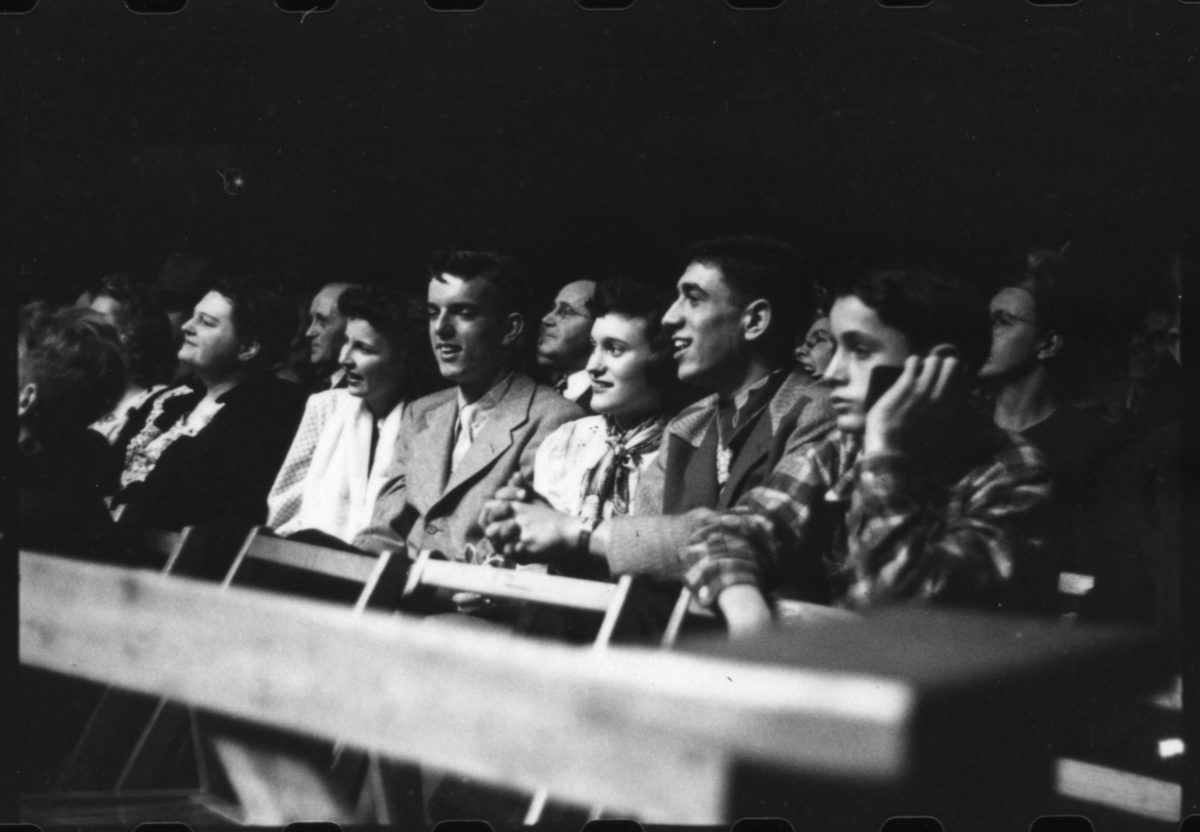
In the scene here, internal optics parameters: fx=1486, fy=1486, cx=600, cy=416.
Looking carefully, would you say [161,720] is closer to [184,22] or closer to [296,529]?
[296,529]

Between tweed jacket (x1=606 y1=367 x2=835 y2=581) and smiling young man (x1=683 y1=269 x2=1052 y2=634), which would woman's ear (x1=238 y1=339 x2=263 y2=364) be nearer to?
tweed jacket (x1=606 y1=367 x2=835 y2=581)

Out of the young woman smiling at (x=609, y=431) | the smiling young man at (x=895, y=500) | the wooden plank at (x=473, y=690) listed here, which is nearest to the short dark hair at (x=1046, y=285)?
the smiling young man at (x=895, y=500)

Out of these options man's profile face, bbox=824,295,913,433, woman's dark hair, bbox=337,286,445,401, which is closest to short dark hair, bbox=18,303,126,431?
woman's dark hair, bbox=337,286,445,401

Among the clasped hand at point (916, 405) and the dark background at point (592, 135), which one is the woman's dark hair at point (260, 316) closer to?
the dark background at point (592, 135)

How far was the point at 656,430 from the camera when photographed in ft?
10.4

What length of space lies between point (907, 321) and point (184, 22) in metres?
1.74

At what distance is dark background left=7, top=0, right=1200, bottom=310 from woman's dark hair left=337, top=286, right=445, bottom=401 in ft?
0.15

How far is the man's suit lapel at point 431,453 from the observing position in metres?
3.36

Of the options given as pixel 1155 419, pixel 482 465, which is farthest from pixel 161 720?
pixel 1155 419

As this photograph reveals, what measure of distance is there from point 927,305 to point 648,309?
1.92 ft

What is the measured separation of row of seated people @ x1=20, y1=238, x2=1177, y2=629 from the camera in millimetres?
2973

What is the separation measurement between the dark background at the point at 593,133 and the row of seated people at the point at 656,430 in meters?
0.10

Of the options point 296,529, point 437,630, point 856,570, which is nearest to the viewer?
point 856,570

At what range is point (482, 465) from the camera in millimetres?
3312
